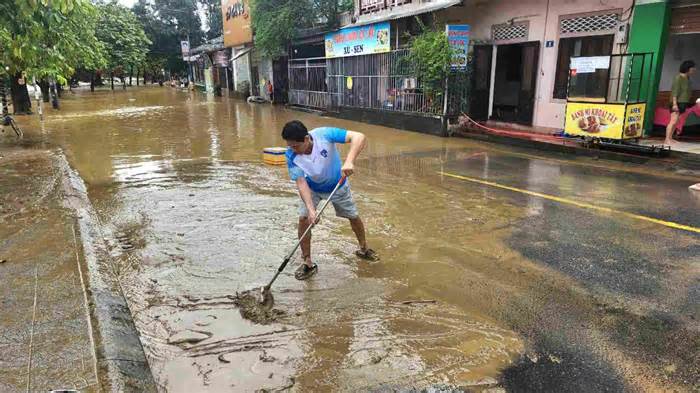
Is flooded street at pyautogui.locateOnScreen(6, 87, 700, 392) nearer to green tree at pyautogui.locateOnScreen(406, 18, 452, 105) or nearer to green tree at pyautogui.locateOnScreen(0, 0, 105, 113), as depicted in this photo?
green tree at pyautogui.locateOnScreen(0, 0, 105, 113)

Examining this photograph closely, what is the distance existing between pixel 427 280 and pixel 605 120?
7620mm

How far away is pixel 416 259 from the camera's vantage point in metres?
5.00

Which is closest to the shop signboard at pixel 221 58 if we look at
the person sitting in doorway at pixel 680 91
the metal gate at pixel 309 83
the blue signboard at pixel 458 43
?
the metal gate at pixel 309 83

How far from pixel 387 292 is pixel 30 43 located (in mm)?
6521

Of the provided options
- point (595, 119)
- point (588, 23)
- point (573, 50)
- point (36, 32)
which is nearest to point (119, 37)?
point (36, 32)

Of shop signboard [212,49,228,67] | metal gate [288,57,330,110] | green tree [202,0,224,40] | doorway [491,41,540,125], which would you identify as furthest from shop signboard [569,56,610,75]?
green tree [202,0,224,40]

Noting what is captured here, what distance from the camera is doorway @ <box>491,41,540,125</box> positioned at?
13195 millimetres

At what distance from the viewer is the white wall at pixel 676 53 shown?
10969 mm

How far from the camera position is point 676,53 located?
11.1 m

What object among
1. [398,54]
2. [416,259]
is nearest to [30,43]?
[416,259]

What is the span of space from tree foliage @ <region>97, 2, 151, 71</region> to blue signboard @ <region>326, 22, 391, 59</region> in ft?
71.5

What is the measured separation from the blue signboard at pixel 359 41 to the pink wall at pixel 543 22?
3.32 m

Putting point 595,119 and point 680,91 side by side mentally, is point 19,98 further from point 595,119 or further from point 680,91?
point 680,91

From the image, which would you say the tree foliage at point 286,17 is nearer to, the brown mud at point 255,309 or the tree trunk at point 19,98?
the tree trunk at point 19,98
